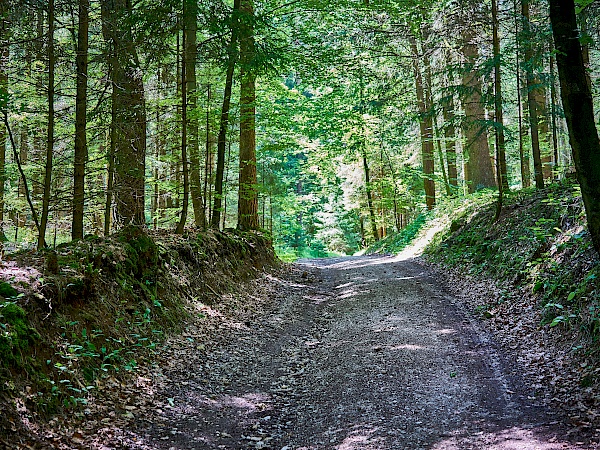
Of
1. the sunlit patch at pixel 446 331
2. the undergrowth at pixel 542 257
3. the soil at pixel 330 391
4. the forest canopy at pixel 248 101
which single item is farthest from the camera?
the sunlit patch at pixel 446 331

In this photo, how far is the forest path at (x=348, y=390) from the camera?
16.0ft

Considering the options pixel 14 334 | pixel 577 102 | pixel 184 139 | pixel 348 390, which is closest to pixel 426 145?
pixel 184 139

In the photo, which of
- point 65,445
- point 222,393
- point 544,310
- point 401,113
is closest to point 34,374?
point 65,445

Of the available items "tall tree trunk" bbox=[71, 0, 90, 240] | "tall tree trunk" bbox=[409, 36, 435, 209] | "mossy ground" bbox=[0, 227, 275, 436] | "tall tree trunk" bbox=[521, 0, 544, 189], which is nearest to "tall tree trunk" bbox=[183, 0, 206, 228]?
"tall tree trunk" bbox=[71, 0, 90, 240]

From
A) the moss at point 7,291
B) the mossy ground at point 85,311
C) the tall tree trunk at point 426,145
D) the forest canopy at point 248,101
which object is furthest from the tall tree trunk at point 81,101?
the tall tree trunk at point 426,145

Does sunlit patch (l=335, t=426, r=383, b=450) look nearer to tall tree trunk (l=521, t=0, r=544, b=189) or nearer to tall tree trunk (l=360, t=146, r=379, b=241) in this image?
tall tree trunk (l=521, t=0, r=544, b=189)

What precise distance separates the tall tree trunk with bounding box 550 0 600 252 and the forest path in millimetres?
2533

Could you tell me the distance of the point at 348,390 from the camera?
619 centimetres

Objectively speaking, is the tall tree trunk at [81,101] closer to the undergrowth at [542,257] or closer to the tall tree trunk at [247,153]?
the tall tree trunk at [247,153]

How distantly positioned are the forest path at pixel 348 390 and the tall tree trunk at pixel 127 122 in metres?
3.16

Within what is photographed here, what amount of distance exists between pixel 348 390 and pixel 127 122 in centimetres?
643

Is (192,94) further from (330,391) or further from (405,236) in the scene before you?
(405,236)

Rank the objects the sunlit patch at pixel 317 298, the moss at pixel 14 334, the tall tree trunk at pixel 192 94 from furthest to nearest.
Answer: the sunlit patch at pixel 317 298
the tall tree trunk at pixel 192 94
the moss at pixel 14 334

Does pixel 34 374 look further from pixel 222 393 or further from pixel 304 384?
pixel 304 384
